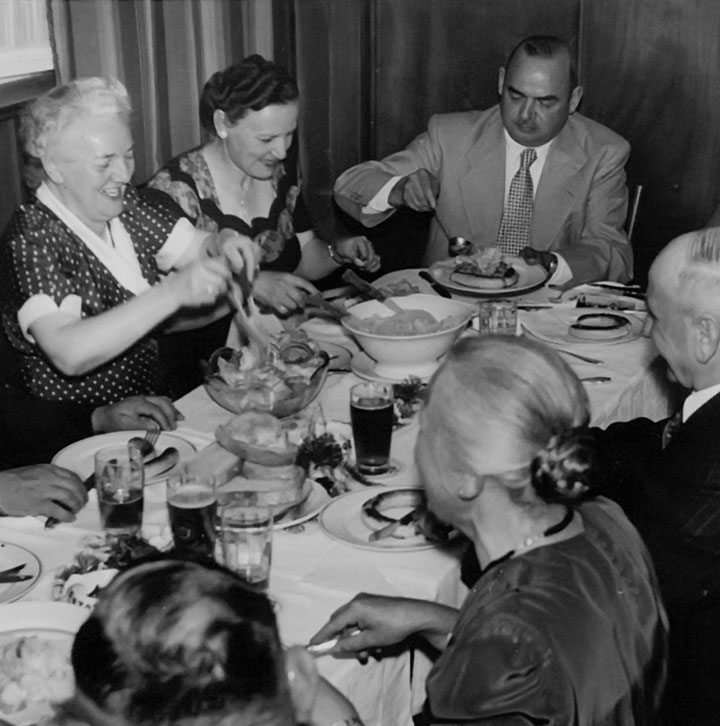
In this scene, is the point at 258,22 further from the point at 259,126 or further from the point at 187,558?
the point at 187,558

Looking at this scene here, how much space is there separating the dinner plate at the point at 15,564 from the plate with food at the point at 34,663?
0.14 metres

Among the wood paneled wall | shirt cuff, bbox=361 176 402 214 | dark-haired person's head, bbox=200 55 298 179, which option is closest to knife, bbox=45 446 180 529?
dark-haired person's head, bbox=200 55 298 179

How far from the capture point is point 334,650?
1.63 m

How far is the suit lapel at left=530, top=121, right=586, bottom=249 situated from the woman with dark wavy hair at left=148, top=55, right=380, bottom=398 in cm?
93

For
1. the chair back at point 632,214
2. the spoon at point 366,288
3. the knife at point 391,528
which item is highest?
the knife at point 391,528

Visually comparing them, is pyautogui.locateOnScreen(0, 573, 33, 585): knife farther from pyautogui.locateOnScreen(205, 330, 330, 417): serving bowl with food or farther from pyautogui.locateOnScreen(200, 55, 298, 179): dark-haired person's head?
pyautogui.locateOnScreen(200, 55, 298, 179): dark-haired person's head

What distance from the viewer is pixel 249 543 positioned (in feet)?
5.85

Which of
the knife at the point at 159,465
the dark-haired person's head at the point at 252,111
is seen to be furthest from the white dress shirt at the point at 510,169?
the knife at the point at 159,465

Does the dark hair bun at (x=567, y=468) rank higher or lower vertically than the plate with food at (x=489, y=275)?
higher

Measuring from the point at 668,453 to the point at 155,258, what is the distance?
1.57 m

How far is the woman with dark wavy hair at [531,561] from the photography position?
1.39 meters

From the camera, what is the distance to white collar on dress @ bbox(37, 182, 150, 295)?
2.68 meters

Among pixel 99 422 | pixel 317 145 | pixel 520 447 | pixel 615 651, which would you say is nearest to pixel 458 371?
pixel 520 447

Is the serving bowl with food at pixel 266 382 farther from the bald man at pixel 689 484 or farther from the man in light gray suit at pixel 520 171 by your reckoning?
the man in light gray suit at pixel 520 171
